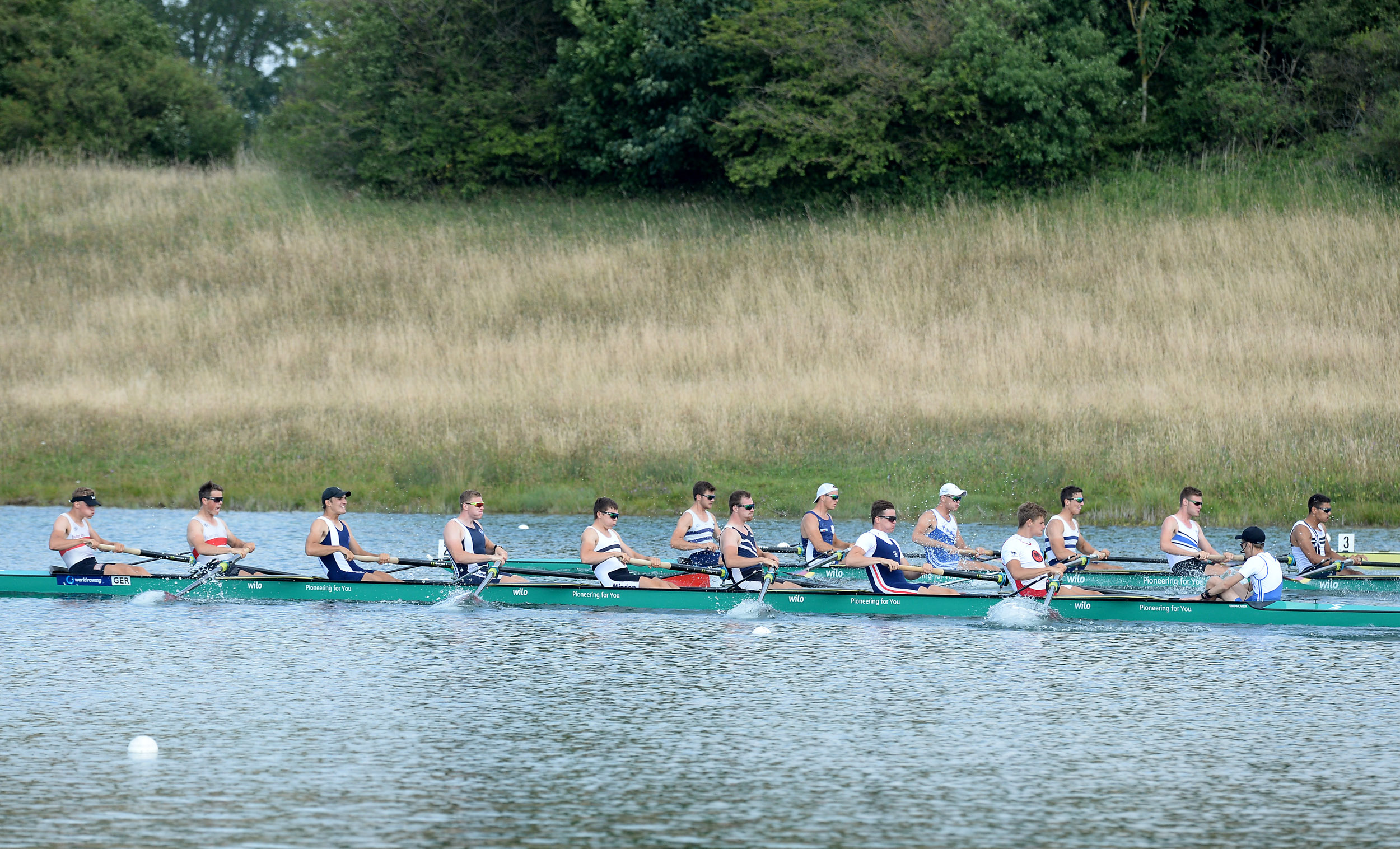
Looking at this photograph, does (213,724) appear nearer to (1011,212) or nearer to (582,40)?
(1011,212)

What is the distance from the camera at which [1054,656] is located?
611 inches

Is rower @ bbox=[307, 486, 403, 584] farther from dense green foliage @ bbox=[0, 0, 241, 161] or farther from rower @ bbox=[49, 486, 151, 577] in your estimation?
dense green foliage @ bbox=[0, 0, 241, 161]

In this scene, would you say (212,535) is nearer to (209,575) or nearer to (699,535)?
(209,575)

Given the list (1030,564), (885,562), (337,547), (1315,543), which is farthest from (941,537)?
(337,547)

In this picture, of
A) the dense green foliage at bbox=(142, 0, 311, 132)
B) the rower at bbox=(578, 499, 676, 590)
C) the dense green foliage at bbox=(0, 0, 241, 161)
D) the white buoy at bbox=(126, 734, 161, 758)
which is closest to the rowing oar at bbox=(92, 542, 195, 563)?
the rower at bbox=(578, 499, 676, 590)

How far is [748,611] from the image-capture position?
18016 mm

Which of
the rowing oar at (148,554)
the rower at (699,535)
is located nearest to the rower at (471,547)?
the rower at (699,535)

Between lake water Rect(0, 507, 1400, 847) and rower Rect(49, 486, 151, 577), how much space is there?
619 millimetres

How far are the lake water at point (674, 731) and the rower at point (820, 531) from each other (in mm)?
1514

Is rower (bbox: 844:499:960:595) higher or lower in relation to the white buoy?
higher

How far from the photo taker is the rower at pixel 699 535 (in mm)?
19281

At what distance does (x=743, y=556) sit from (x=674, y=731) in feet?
20.1

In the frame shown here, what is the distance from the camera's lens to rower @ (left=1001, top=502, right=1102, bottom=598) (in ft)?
57.2

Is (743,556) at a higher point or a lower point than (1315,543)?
lower
